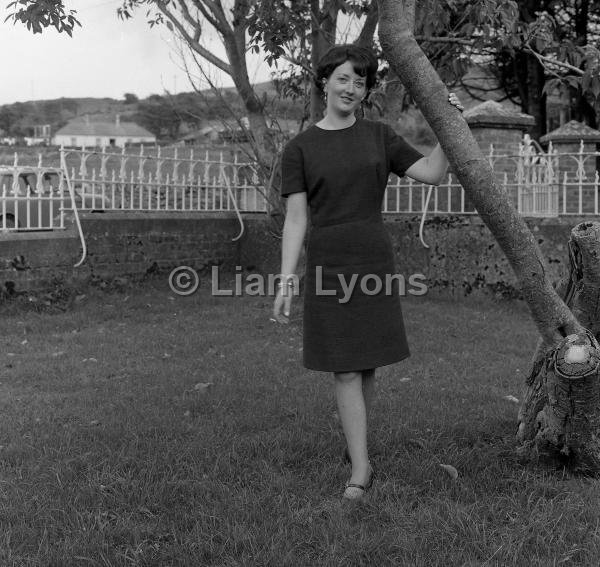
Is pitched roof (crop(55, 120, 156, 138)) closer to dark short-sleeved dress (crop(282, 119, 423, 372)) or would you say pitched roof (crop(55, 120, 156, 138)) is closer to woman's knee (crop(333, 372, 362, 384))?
dark short-sleeved dress (crop(282, 119, 423, 372))

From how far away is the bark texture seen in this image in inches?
118

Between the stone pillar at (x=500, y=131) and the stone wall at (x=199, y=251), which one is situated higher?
the stone pillar at (x=500, y=131)

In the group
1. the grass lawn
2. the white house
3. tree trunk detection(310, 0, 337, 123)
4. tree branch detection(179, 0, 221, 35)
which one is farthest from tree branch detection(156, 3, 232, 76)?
the white house

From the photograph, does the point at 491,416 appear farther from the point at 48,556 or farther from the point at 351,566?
the point at 48,556

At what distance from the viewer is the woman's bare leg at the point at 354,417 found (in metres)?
3.09

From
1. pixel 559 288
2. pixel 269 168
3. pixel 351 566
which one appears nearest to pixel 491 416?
pixel 559 288

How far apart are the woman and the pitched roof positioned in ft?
378

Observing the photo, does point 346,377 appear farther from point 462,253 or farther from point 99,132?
point 99,132

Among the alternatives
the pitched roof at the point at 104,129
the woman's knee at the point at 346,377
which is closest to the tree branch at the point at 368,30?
→ the woman's knee at the point at 346,377

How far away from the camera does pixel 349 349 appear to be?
308 cm

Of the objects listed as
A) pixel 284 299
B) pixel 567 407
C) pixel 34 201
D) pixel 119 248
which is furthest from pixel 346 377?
pixel 34 201

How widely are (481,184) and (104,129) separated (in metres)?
124

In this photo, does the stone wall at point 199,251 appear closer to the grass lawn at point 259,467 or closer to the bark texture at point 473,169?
the grass lawn at point 259,467

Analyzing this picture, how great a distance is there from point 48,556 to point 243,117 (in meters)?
7.01
